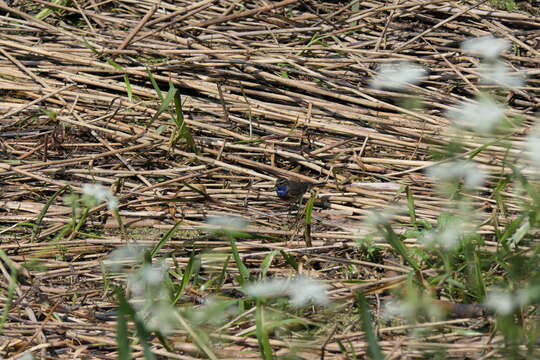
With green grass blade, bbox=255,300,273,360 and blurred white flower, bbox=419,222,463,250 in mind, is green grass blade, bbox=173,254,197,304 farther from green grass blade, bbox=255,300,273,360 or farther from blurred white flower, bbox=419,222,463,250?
blurred white flower, bbox=419,222,463,250

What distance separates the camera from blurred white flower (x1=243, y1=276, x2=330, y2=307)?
5.85 ft

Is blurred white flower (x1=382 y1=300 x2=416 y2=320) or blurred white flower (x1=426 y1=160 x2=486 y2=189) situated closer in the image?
blurred white flower (x1=382 y1=300 x2=416 y2=320)

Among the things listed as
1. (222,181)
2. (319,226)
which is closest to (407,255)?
(319,226)

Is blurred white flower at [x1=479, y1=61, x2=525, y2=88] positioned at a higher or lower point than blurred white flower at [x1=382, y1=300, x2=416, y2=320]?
higher

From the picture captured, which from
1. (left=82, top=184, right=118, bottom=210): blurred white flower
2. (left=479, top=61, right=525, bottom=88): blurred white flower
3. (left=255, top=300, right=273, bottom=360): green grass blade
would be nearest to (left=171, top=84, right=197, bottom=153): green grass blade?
(left=82, top=184, right=118, bottom=210): blurred white flower

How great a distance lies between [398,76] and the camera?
266cm

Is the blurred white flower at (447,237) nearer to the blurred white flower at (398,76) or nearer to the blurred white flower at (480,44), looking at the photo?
the blurred white flower at (398,76)

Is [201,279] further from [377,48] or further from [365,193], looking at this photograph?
[377,48]

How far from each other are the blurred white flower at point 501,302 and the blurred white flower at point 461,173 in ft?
1.28

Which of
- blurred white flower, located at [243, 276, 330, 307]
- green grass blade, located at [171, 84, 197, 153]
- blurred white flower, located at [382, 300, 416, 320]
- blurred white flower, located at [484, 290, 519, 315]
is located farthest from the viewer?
green grass blade, located at [171, 84, 197, 153]

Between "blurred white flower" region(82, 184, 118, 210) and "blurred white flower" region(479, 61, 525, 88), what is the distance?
1.35 metres

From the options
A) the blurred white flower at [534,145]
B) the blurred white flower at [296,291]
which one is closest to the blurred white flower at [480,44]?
the blurred white flower at [534,145]

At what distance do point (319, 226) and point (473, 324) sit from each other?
1.98ft

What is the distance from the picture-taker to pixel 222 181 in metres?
2.39
